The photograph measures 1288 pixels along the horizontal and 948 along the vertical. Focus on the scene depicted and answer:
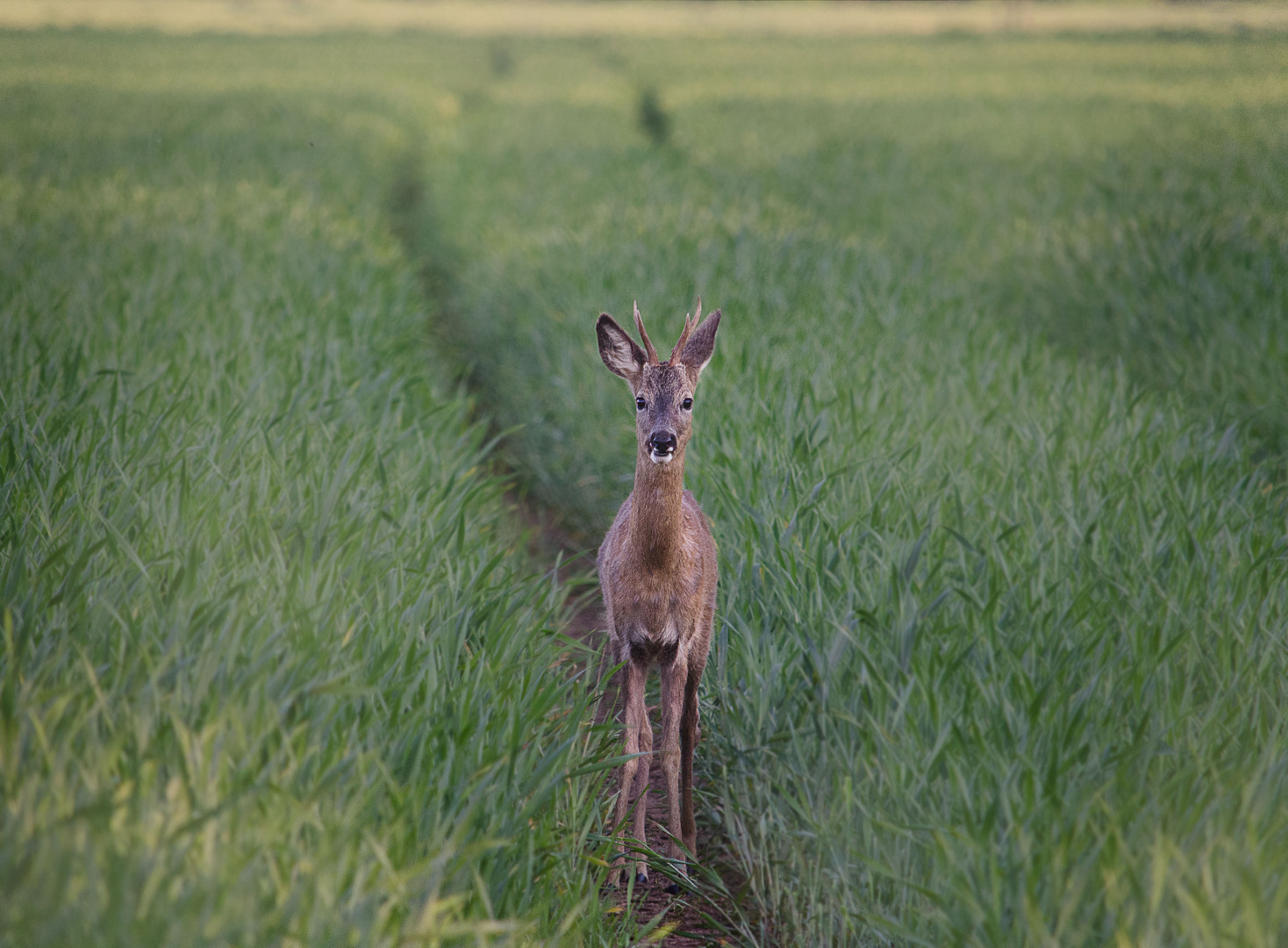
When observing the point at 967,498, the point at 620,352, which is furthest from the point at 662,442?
the point at 967,498

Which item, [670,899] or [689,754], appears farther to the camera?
[689,754]

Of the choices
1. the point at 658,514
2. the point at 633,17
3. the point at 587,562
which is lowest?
the point at 587,562

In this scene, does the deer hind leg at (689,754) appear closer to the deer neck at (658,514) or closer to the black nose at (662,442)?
the deer neck at (658,514)

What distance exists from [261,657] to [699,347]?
1644 mm

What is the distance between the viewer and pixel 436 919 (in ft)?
7.70

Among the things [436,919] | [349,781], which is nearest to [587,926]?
[436,919]

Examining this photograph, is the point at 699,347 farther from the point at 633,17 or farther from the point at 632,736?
the point at 633,17

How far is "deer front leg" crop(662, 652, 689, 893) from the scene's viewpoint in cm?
339

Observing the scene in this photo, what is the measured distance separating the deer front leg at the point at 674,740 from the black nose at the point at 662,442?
66 centimetres

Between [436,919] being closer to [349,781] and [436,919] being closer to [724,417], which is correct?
[349,781]

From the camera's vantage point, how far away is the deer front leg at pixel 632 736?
10.9 ft

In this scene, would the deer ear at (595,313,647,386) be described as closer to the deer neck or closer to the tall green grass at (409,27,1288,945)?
the deer neck

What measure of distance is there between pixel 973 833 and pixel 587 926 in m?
0.98

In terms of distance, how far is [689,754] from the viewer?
11.7 feet
